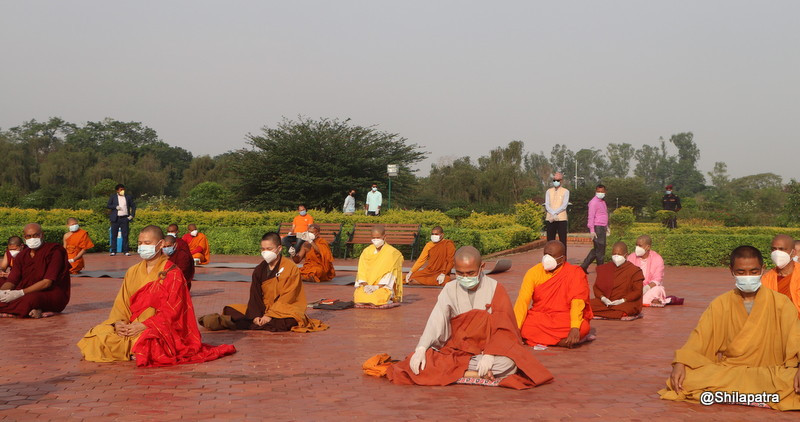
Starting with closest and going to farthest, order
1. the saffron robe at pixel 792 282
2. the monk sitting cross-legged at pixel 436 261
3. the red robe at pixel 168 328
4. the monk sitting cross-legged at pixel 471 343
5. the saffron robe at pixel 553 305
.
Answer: the monk sitting cross-legged at pixel 471 343 → the red robe at pixel 168 328 → the saffron robe at pixel 792 282 → the saffron robe at pixel 553 305 → the monk sitting cross-legged at pixel 436 261

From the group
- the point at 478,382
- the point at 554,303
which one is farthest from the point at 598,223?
the point at 478,382

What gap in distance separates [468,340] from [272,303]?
132 inches

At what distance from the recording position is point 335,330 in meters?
9.23

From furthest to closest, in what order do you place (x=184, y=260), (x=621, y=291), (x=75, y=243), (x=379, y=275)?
(x=75, y=243)
(x=379, y=275)
(x=184, y=260)
(x=621, y=291)

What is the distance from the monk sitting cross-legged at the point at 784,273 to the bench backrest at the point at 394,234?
12.7m

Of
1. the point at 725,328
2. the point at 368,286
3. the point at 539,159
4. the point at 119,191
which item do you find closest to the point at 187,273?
the point at 368,286

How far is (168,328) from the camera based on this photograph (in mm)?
7117

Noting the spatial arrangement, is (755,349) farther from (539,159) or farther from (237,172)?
(539,159)

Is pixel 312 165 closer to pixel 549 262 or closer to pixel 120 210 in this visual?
pixel 120 210

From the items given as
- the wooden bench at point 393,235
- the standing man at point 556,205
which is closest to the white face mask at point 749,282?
the standing man at point 556,205

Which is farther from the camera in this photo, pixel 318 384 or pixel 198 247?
pixel 198 247

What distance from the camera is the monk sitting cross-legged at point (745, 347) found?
5426 millimetres

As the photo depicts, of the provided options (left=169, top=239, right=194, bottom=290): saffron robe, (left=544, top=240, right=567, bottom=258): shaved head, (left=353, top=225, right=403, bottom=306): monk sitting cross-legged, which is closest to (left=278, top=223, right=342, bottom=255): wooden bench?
(left=353, top=225, right=403, bottom=306): monk sitting cross-legged

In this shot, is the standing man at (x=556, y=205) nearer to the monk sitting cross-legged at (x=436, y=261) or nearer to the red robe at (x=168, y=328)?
the monk sitting cross-legged at (x=436, y=261)
